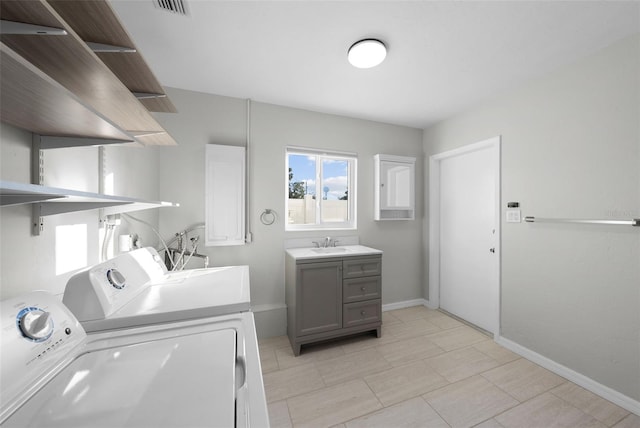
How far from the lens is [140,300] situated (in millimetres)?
1157

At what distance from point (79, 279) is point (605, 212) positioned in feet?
10.1

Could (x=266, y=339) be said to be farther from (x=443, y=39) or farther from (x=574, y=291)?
(x=443, y=39)

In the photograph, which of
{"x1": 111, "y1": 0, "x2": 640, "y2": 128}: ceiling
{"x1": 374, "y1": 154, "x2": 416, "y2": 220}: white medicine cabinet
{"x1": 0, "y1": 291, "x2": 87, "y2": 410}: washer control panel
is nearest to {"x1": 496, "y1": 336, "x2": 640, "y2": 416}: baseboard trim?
{"x1": 374, "y1": 154, "x2": 416, "y2": 220}: white medicine cabinet

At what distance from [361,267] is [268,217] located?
3.62 feet

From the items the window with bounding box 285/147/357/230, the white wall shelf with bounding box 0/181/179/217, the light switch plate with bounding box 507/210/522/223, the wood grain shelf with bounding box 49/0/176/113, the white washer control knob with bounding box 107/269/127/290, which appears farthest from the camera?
the window with bounding box 285/147/357/230

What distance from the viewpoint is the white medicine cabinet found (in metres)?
2.95

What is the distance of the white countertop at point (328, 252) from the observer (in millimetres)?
2305

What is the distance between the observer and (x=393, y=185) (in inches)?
119

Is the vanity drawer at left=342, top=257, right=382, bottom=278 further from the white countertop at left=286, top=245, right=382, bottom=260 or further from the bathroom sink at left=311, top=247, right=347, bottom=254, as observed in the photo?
the bathroom sink at left=311, top=247, right=347, bottom=254

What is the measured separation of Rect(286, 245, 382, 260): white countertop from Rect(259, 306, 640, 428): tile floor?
2.87 ft

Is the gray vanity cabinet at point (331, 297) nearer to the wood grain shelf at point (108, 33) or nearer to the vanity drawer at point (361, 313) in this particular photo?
the vanity drawer at point (361, 313)

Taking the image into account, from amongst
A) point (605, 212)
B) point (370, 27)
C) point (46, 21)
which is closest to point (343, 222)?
point (370, 27)

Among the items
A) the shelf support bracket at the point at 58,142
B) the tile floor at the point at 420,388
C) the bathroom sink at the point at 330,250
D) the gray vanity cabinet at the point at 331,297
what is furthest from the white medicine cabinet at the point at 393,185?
the shelf support bracket at the point at 58,142

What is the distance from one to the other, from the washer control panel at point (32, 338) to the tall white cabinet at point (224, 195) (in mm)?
1510
